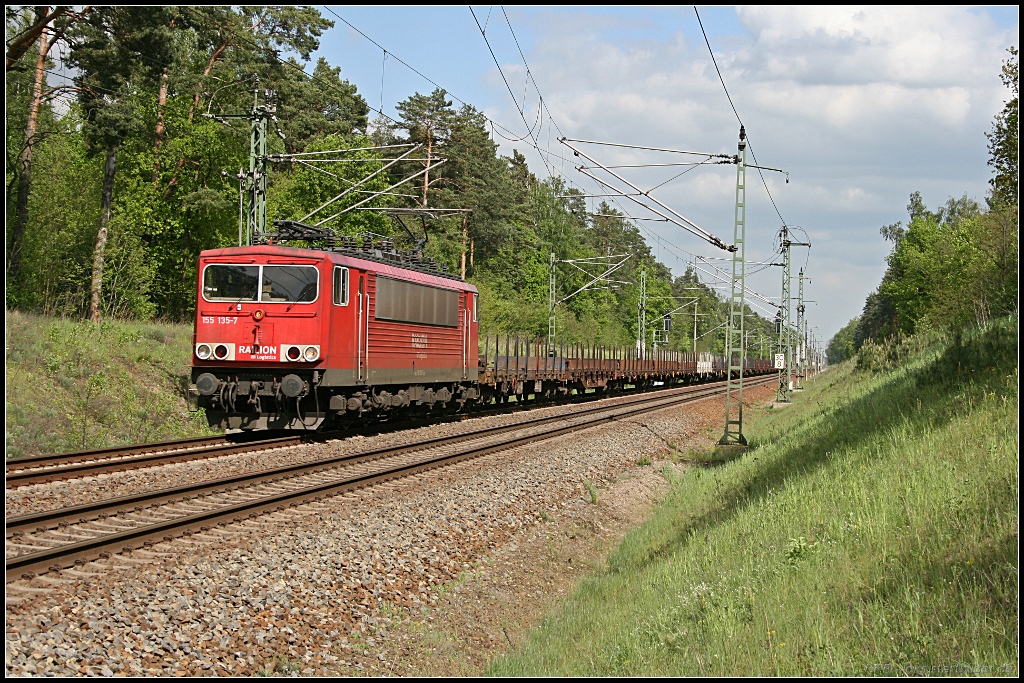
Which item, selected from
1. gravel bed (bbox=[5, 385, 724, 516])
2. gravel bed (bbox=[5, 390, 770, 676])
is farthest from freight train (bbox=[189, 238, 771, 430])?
gravel bed (bbox=[5, 390, 770, 676])

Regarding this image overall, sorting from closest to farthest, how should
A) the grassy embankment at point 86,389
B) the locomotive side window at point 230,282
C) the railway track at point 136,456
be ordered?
the railway track at point 136,456
the grassy embankment at point 86,389
the locomotive side window at point 230,282

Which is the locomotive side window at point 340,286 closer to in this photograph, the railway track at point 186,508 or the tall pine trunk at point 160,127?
the railway track at point 186,508

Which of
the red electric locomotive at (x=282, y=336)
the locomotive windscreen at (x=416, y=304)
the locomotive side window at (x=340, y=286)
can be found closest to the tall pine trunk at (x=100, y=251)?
the locomotive windscreen at (x=416, y=304)

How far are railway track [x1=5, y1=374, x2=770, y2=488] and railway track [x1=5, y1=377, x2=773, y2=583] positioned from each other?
2021 millimetres

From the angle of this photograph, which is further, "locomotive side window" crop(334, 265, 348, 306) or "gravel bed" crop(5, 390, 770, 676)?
"locomotive side window" crop(334, 265, 348, 306)

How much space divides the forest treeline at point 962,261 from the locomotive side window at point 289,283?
13904 millimetres

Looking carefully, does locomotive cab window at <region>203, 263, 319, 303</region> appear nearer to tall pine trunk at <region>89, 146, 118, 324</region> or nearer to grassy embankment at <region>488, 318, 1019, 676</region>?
grassy embankment at <region>488, 318, 1019, 676</region>

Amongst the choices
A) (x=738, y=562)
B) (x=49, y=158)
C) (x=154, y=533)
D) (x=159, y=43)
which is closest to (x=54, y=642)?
(x=154, y=533)

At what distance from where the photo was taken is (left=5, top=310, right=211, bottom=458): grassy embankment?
16906 millimetres

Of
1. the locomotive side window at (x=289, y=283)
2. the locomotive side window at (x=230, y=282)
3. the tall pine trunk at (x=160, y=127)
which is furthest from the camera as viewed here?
the tall pine trunk at (x=160, y=127)

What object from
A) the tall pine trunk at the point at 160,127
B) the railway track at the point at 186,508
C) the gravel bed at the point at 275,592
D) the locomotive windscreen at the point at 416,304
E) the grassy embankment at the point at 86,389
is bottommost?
the gravel bed at the point at 275,592

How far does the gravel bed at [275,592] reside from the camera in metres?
6.33

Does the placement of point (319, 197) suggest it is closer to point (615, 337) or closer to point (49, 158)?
point (49, 158)

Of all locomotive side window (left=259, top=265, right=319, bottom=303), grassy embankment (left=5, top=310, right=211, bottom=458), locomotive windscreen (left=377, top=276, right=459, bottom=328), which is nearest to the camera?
grassy embankment (left=5, top=310, right=211, bottom=458)
